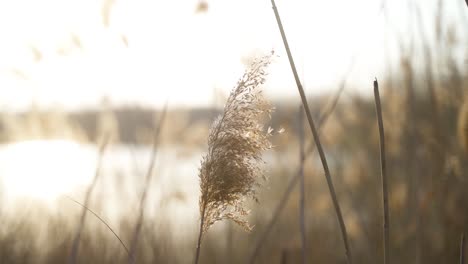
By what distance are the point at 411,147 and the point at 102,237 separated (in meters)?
1.15

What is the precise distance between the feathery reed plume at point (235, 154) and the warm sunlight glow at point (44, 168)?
123 centimetres

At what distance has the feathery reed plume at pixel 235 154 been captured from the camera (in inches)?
42.5

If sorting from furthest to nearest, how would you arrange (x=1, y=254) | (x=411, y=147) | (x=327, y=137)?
(x=327, y=137) → (x=411, y=147) → (x=1, y=254)

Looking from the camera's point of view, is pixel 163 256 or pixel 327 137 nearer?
pixel 163 256

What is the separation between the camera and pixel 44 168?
2451 millimetres

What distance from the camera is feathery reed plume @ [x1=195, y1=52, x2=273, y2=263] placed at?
1080mm

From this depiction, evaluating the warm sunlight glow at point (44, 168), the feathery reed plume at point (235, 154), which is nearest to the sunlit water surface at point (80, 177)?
the warm sunlight glow at point (44, 168)

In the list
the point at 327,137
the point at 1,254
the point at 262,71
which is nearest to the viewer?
the point at 262,71

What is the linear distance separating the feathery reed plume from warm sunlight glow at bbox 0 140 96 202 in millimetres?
1234

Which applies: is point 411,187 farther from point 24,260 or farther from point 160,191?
point 24,260

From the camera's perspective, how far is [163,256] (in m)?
2.05

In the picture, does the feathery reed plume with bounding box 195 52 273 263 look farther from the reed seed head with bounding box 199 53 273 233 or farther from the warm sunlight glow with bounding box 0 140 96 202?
the warm sunlight glow with bounding box 0 140 96 202

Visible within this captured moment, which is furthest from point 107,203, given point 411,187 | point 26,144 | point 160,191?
point 411,187

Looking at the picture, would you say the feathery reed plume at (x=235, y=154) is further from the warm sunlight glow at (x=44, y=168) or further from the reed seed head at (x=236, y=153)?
the warm sunlight glow at (x=44, y=168)
